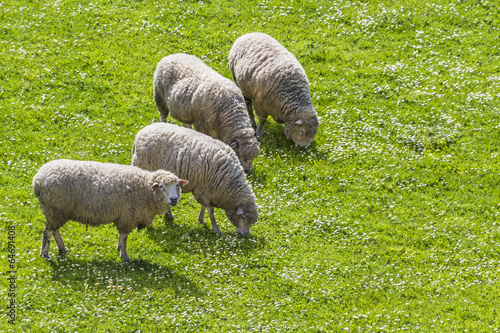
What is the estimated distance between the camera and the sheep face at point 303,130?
1812 cm

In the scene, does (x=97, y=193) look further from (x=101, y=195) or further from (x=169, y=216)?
(x=169, y=216)

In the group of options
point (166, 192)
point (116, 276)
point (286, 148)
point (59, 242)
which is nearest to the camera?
point (116, 276)

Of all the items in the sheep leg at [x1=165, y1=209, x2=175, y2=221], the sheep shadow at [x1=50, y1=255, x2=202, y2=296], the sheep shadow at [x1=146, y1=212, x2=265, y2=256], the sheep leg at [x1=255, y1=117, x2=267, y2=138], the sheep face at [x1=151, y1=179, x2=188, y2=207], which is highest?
the sheep face at [x1=151, y1=179, x2=188, y2=207]

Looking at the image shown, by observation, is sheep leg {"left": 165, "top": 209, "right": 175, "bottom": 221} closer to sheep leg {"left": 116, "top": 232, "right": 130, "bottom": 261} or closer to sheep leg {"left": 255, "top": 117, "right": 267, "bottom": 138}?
sheep leg {"left": 116, "top": 232, "right": 130, "bottom": 261}

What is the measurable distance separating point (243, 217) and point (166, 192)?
2.26m

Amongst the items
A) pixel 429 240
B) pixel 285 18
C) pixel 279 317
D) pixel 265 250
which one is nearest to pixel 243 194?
pixel 265 250

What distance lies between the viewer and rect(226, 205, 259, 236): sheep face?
14.7m

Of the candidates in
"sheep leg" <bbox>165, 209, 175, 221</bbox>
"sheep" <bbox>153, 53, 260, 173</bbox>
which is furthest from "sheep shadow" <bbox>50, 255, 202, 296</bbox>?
"sheep" <bbox>153, 53, 260, 173</bbox>

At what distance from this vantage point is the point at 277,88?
18.3 metres

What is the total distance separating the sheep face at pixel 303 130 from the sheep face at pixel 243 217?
4194mm

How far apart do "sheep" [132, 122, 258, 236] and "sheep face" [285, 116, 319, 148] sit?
390cm

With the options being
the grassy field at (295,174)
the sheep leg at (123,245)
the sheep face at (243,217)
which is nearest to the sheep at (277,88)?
the grassy field at (295,174)

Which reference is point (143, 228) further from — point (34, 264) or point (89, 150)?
point (89, 150)

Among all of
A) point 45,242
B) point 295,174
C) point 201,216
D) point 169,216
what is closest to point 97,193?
point 45,242
